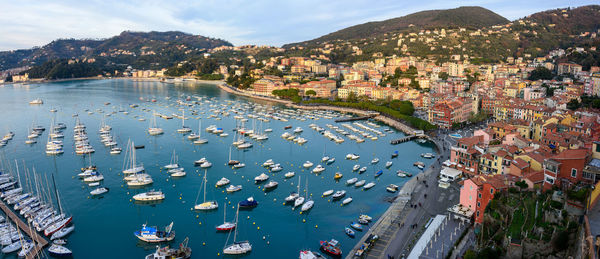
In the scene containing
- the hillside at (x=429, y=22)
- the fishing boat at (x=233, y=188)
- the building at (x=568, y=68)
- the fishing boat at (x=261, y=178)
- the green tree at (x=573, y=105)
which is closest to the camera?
the fishing boat at (x=233, y=188)

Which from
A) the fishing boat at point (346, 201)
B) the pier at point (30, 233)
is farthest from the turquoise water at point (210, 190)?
the pier at point (30, 233)

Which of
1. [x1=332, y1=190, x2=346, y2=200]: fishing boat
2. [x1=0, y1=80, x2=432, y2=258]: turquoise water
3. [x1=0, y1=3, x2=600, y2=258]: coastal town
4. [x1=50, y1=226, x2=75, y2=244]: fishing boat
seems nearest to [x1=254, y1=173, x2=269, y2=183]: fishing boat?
[x1=0, y1=80, x2=432, y2=258]: turquoise water

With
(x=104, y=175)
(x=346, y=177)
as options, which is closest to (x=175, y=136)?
(x=104, y=175)

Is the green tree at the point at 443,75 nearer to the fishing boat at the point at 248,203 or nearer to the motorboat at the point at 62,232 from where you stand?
the fishing boat at the point at 248,203

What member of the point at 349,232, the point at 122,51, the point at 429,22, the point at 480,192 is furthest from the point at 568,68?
the point at 122,51

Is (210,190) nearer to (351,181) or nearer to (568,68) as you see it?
(351,181)
